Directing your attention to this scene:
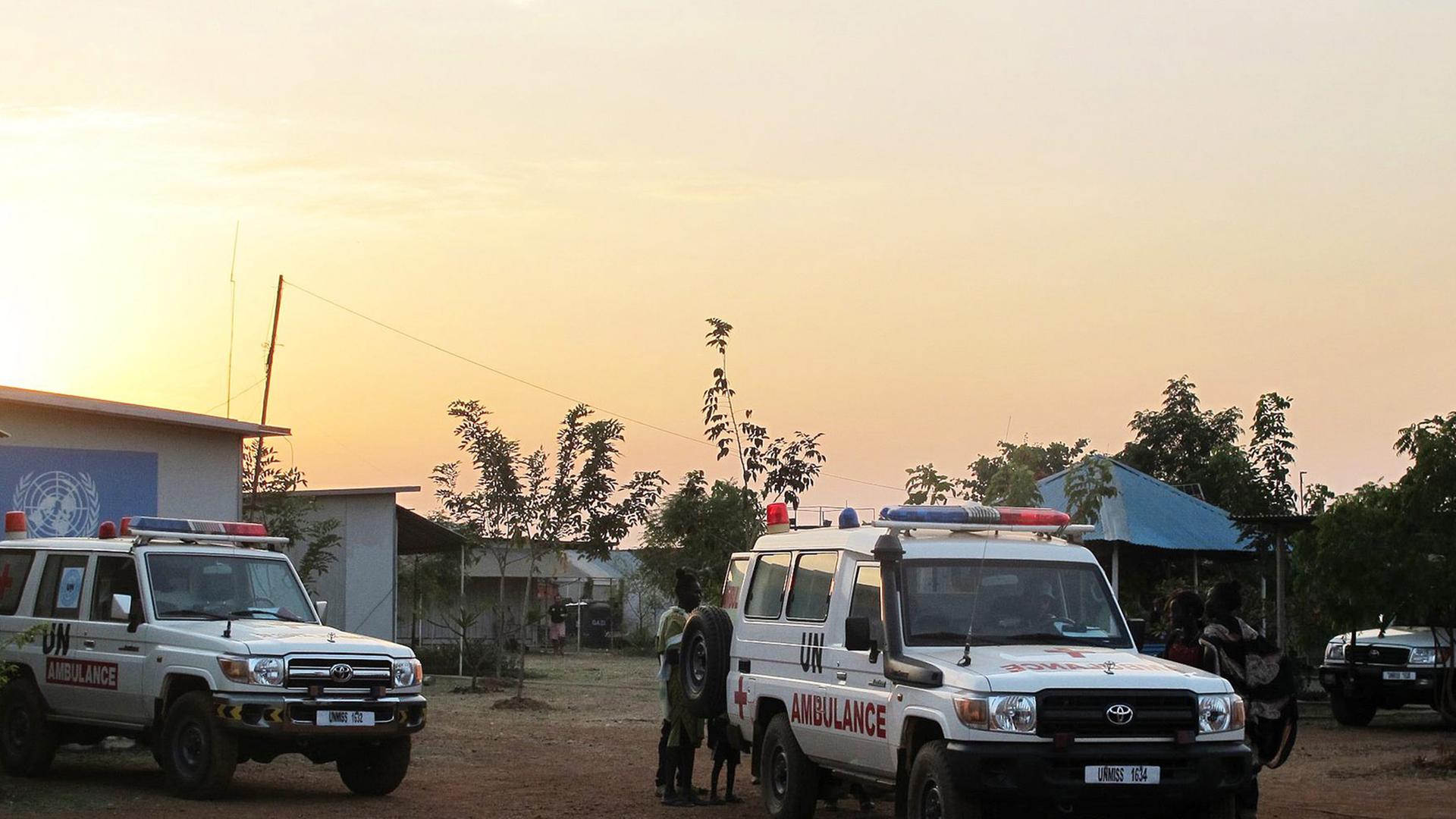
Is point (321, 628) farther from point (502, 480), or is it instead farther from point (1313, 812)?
point (502, 480)

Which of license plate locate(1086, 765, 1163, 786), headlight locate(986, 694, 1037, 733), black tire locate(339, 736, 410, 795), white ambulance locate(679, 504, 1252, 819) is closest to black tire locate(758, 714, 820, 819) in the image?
white ambulance locate(679, 504, 1252, 819)

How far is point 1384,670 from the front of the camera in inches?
859

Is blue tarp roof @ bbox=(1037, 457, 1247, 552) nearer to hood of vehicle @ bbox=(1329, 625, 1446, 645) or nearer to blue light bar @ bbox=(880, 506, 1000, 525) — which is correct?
hood of vehicle @ bbox=(1329, 625, 1446, 645)

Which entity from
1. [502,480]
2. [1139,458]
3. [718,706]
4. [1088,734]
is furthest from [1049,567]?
[1139,458]

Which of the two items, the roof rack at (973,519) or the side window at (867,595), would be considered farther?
the roof rack at (973,519)

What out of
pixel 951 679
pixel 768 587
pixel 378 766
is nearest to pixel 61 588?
pixel 378 766

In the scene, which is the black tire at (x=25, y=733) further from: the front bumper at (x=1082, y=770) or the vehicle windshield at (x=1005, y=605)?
the front bumper at (x=1082, y=770)

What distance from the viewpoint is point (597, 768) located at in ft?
55.4

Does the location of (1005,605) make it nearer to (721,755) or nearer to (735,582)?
(735,582)

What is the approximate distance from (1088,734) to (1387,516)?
13270mm

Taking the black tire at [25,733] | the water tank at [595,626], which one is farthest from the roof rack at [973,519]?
the water tank at [595,626]

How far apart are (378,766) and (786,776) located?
400 centimetres

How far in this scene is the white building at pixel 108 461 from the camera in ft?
62.2

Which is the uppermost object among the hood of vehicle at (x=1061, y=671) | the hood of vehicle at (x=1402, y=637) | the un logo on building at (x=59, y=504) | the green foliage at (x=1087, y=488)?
the green foliage at (x=1087, y=488)
